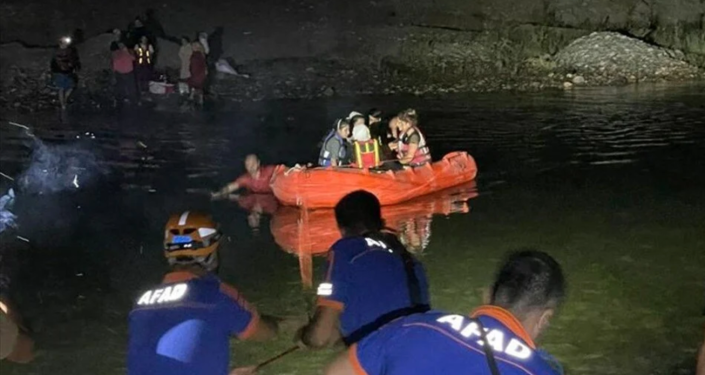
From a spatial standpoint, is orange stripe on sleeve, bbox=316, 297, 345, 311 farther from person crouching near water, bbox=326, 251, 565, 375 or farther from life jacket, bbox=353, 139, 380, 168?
life jacket, bbox=353, 139, 380, 168

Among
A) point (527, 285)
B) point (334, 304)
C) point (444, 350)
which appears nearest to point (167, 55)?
point (334, 304)

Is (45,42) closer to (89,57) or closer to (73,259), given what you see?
(89,57)

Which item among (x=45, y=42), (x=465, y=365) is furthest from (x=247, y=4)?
(x=465, y=365)

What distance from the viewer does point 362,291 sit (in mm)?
4922

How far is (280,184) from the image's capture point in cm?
1435

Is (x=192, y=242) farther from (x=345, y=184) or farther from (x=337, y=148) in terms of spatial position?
(x=337, y=148)

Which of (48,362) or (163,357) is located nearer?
(163,357)

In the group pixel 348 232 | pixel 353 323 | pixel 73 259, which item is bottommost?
pixel 73 259

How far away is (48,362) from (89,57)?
23.7 m

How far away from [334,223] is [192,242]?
29.9 feet

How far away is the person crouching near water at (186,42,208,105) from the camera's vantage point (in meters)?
24.3

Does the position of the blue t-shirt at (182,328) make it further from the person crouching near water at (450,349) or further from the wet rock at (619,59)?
the wet rock at (619,59)

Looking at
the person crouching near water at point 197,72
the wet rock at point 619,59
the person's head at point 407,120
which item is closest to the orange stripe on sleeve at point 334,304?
the person's head at point 407,120

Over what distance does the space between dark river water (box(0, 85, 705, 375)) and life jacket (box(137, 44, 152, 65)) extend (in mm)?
1450
